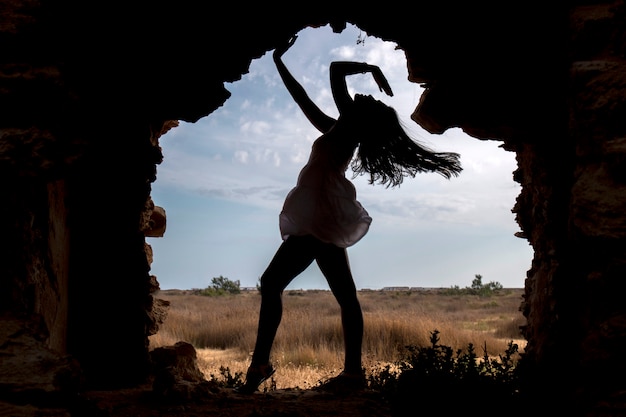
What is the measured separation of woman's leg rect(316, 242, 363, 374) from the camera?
11.3 feet

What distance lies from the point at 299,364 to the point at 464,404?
4.75 m

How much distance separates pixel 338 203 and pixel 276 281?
25.5 inches

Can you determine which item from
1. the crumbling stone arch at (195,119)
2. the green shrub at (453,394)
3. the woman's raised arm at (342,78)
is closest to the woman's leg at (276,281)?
the green shrub at (453,394)

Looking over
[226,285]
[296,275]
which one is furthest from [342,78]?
[226,285]

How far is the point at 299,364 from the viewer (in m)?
7.14

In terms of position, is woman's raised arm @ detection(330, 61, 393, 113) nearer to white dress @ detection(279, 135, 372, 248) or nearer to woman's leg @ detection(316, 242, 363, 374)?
white dress @ detection(279, 135, 372, 248)

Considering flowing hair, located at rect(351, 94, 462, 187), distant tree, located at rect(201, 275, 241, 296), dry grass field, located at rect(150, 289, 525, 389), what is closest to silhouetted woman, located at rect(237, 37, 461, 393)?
flowing hair, located at rect(351, 94, 462, 187)

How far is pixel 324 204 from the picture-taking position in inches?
135

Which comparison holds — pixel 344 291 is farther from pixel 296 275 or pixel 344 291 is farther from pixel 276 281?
pixel 276 281

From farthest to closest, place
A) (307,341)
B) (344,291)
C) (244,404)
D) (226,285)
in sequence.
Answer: (226,285), (307,341), (344,291), (244,404)

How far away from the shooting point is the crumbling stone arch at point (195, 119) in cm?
222

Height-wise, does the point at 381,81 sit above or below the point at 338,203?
above

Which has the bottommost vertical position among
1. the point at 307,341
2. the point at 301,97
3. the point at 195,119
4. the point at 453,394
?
the point at 307,341

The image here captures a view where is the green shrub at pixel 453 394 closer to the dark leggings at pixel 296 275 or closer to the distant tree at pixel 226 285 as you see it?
the dark leggings at pixel 296 275
